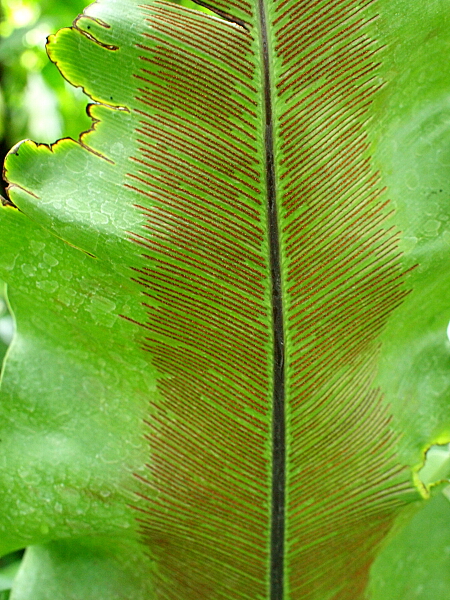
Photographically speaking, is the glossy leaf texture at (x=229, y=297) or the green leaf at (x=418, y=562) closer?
the glossy leaf texture at (x=229, y=297)

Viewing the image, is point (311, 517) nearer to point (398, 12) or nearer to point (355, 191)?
point (355, 191)

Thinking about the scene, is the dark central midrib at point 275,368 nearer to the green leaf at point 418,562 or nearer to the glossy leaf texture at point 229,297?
the glossy leaf texture at point 229,297

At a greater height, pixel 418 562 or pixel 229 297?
pixel 229 297

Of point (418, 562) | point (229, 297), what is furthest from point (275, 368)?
point (418, 562)

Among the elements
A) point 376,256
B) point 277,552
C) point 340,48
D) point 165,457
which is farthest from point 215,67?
point 277,552

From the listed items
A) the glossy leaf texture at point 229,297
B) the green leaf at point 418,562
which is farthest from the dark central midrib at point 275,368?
the green leaf at point 418,562

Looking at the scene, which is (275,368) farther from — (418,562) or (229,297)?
(418,562)

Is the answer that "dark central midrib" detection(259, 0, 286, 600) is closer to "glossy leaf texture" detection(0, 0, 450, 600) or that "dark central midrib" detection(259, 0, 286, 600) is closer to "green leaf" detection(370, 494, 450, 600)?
"glossy leaf texture" detection(0, 0, 450, 600)
